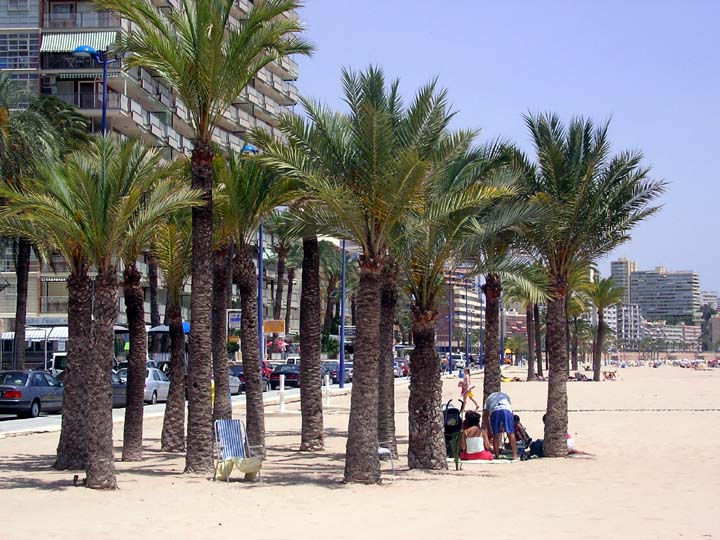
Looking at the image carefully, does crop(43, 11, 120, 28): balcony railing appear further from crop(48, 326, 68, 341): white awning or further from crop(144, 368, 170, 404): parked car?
crop(144, 368, 170, 404): parked car

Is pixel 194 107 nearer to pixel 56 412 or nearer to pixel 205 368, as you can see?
pixel 205 368

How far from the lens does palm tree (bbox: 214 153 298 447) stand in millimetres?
17422

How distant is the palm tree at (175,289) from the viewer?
18.9 metres

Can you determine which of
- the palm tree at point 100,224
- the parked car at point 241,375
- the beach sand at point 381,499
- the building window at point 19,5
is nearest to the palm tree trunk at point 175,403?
the beach sand at point 381,499

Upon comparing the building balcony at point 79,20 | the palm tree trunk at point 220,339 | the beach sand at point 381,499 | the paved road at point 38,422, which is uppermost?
the building balcony at point 79,20

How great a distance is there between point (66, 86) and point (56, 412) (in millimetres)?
29986

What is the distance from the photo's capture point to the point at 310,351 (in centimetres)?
1942

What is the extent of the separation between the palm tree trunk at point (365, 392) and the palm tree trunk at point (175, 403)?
17.9 feet

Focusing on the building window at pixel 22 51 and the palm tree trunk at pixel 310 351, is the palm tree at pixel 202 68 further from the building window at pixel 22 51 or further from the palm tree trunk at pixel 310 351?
the building window at pixel 22 51

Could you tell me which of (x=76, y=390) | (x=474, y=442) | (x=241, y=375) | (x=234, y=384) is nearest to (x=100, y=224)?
(x=76, y=390)

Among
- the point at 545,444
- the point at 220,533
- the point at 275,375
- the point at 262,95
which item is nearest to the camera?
the point at 220,533

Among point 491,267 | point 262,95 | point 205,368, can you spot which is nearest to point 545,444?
point 491,267

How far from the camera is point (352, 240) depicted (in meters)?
15.4

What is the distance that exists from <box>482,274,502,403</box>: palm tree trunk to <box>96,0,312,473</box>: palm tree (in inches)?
313
